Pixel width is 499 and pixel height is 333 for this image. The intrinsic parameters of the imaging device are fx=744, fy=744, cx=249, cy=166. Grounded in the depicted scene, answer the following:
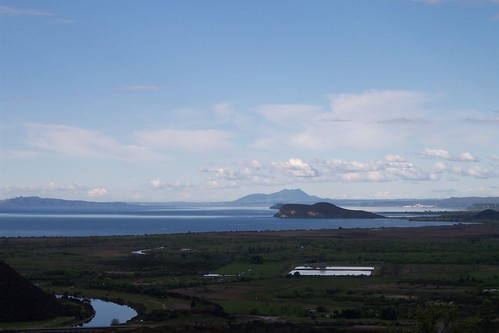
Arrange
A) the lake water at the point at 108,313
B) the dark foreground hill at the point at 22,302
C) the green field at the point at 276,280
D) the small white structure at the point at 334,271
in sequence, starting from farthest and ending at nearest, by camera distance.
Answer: the small white structure at the point at 334,271
the dark foreground hill at the point at 22,302
the lake water at the point at 108,313
the green field at the point at 276,280

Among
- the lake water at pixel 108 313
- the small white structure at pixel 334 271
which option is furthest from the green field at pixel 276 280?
the small white structure at pixel 334 271

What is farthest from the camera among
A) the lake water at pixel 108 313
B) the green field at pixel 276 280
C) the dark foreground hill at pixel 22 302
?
the dark foreground hill at pixel 22 302

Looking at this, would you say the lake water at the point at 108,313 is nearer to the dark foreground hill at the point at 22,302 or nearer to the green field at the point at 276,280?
the green field at the point at 276,280

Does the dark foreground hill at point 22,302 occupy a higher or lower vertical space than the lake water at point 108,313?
higher

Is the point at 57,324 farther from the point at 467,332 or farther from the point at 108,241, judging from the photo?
the point at 108,241

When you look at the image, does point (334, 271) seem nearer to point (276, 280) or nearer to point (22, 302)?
point (276, 280)

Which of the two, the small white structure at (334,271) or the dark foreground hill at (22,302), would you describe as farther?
the small white structure at (334,271)
